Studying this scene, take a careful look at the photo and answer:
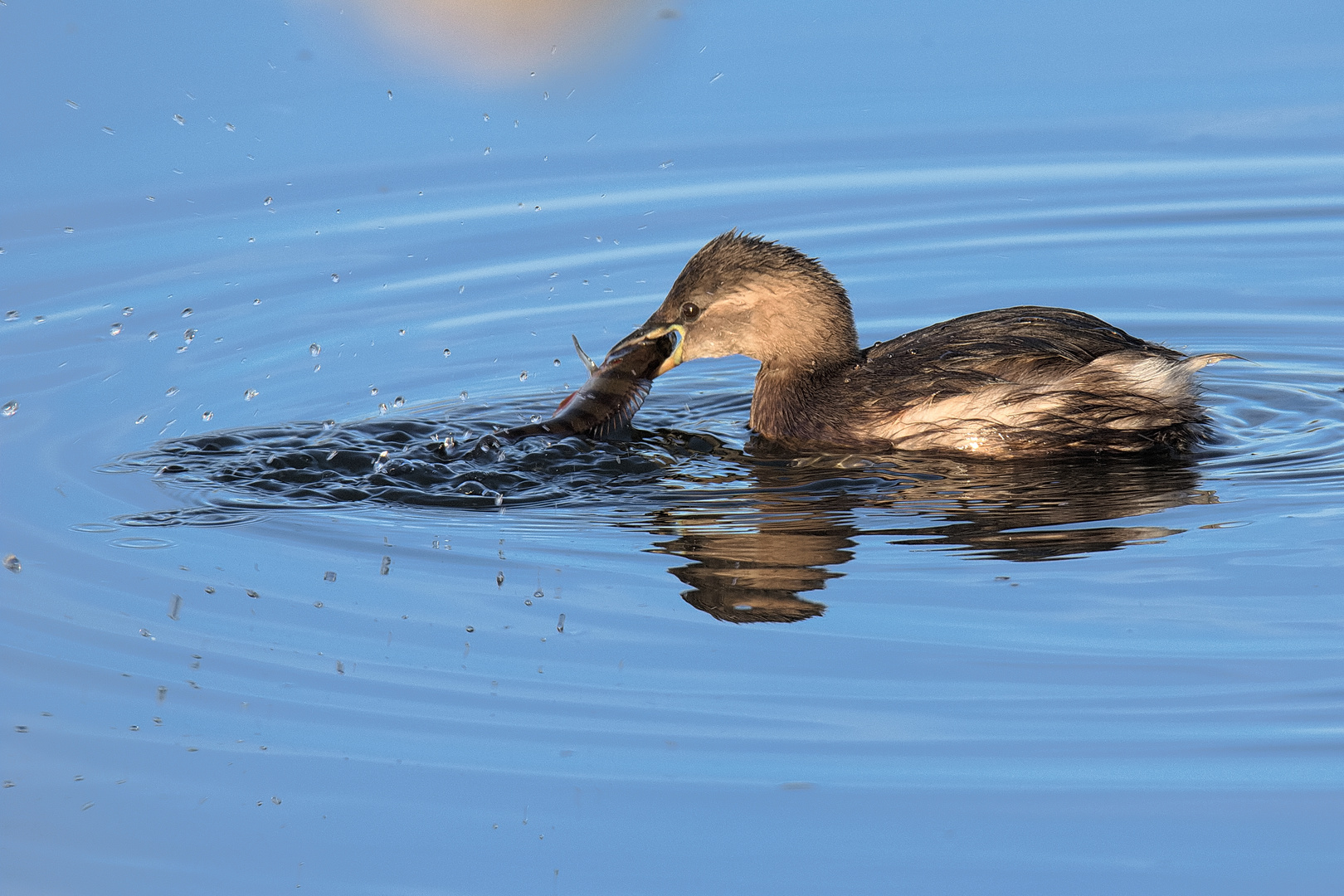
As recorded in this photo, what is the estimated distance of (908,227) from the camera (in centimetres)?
1150

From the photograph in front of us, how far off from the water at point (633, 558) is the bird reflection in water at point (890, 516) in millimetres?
25

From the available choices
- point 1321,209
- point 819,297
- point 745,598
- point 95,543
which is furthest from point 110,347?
point 1321,209

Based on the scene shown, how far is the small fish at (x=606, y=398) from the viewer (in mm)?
8523

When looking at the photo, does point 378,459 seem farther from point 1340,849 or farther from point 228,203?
point 1340,849

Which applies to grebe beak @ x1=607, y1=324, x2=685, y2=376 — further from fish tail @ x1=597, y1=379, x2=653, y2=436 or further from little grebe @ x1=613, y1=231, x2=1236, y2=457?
fish tail @ x1=597, y1=379, x2=653, y2=436

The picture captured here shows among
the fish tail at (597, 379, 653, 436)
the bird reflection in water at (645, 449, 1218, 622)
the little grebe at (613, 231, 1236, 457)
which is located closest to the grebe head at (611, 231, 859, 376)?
the little grebe at (613, 231, 1236, 457)

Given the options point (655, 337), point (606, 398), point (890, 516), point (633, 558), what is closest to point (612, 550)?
point (633, 558)

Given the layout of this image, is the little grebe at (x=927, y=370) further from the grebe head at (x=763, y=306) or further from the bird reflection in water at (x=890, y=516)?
the bird reflection in water at (x=890, y=516)

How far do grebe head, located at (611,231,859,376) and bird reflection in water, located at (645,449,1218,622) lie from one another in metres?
0.64

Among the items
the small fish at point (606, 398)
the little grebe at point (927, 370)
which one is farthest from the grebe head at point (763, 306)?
the small fish at point (606, 398)

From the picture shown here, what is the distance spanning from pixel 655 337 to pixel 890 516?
6.23 feet

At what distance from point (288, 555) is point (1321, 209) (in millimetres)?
6959

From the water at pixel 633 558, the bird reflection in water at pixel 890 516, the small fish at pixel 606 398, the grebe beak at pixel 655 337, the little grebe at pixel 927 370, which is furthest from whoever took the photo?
the grebe beak at pixel 655 337

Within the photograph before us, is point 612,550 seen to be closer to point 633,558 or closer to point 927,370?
point 633,558
